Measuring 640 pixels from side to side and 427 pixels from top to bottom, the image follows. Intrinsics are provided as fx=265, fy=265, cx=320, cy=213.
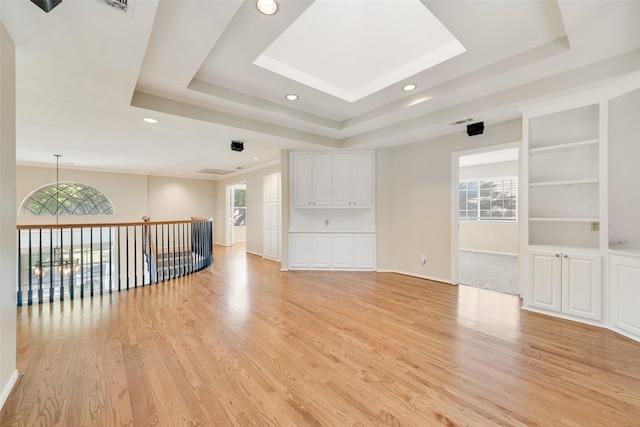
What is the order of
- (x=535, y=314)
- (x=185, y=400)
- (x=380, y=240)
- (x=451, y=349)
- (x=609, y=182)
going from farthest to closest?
(x=380, y=240) < (x=535, y=314) < (x=609, y=182) < (x=451, y=349) < (x=185, y=400)

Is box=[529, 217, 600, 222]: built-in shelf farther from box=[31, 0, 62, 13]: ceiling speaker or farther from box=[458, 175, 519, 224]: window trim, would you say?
box=[31, 0, 62, 13]: ceiling speaker

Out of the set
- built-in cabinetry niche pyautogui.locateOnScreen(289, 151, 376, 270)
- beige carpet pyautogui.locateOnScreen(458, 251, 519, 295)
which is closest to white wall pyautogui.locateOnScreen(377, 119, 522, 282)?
built-in cabinetry niche pyautogui.locateOnScreen(289, 151, 376, 270)

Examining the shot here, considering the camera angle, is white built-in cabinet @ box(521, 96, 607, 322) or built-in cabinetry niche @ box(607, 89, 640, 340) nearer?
built-in cabinetry niche @ box(607, 89, 640, 340)

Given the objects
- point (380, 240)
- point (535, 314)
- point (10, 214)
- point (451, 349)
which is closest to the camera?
point (10, 214)

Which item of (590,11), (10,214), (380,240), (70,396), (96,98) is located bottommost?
(70,396)

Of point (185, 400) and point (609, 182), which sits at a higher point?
point (609, 182)

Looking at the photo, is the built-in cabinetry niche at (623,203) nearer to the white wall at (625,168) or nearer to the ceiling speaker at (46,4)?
the white wall at (625,168)

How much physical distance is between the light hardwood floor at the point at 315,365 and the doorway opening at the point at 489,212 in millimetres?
3186

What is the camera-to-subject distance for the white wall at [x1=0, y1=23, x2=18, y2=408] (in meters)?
1.70

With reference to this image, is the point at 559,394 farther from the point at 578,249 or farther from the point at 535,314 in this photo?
the point at 578,249

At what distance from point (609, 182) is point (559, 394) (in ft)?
7.83

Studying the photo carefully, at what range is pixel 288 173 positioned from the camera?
18.1ft

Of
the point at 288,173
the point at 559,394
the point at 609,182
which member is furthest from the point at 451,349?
the point at 288,173

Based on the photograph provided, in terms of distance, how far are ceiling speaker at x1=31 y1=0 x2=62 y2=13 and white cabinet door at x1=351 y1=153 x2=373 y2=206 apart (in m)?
4.46
